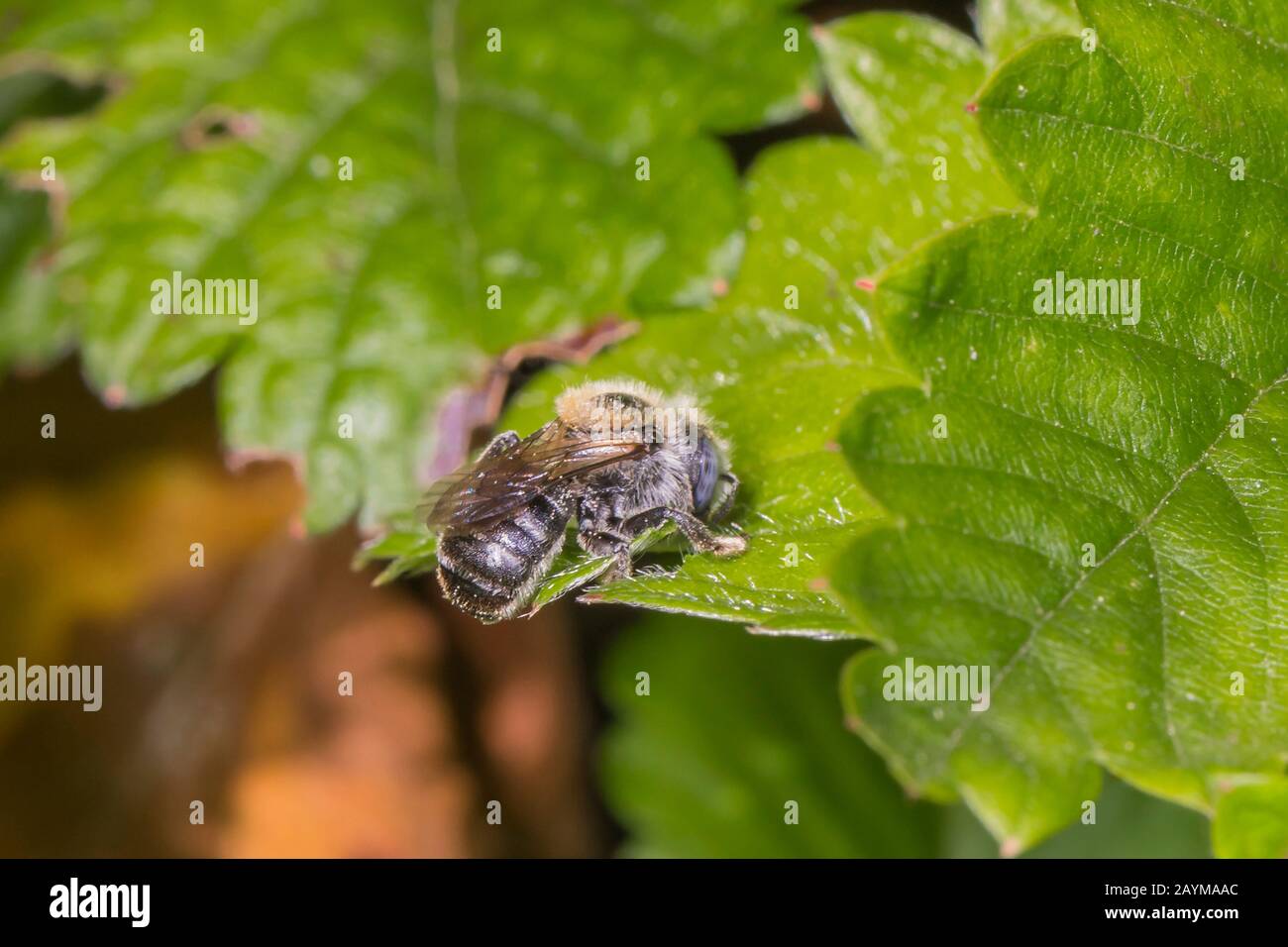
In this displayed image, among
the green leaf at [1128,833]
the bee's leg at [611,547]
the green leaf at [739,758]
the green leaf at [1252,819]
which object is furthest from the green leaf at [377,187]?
the green leaf at [1128,833]

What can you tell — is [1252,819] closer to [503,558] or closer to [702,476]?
[702,476]

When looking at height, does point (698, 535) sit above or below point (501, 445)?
below

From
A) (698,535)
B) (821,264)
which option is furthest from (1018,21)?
(698,535)

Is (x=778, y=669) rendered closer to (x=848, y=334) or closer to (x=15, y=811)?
(x=848, y=334)

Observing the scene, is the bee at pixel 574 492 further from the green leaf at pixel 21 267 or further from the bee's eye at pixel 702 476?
the green leaf at pixel 21 267

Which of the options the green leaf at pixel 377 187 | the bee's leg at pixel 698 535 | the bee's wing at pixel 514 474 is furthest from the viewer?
the green leaf at pixel 377 187

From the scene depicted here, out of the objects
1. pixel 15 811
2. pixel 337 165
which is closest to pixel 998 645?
pixel 337 165
